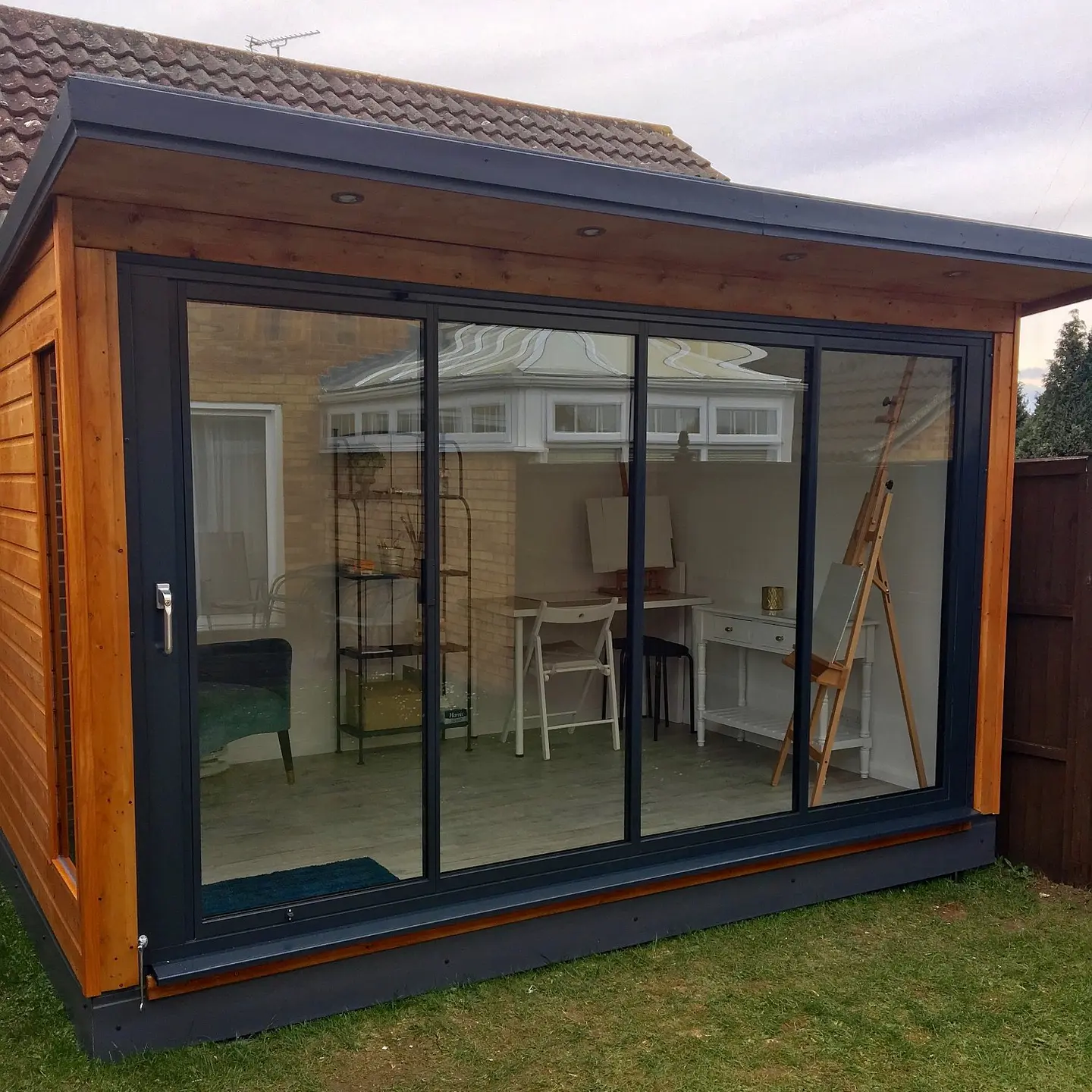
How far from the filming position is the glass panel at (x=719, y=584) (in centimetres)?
411

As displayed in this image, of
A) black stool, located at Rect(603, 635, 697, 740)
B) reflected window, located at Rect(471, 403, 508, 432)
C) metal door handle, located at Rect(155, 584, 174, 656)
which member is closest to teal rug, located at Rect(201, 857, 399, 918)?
metal door handle, located at Rect(155, 584, 174, 656)

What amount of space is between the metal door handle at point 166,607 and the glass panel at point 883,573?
253 cm

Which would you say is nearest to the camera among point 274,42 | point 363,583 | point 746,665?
point 363,583

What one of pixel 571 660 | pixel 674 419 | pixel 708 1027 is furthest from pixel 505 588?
pixel 708 1027

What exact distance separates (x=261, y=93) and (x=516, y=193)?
17.8ft

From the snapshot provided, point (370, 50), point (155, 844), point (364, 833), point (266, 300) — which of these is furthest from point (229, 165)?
point (370, 50)

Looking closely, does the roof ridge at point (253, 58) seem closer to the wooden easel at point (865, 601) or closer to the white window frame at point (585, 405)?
the white window frame at point (585, 405)

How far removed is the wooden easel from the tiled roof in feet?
8.60

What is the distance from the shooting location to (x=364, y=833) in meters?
3.60

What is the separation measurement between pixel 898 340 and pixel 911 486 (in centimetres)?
65

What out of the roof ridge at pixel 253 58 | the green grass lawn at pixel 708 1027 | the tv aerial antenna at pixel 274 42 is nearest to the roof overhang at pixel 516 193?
the green grass lawn at pixel 708 1027

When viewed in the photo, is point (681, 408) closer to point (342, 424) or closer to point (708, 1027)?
point (342, 424)

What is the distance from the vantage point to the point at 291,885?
3.30m

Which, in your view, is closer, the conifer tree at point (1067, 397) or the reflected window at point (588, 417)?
the reflected window at point (588, 417)
